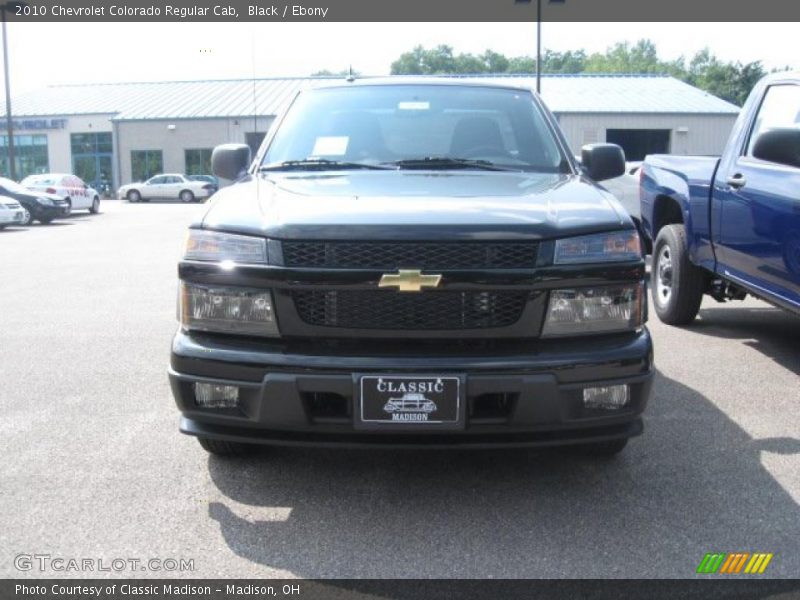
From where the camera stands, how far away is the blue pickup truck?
4652mm

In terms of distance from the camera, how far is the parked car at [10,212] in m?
20.9

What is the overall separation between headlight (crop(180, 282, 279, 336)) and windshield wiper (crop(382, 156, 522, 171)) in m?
1.29

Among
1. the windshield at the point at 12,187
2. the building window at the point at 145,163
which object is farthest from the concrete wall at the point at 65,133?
the windshield at the point at 12,187

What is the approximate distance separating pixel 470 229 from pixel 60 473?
2185 millimetres

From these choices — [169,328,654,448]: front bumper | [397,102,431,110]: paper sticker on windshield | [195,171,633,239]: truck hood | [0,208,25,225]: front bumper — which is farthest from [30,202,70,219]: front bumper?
[169,328,654,448]: front bumper

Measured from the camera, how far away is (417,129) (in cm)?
443

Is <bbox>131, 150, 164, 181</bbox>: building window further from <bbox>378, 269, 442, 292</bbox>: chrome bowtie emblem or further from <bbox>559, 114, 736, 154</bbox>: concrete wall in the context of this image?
<bbox>378, 269, 442, 292</bbox>: chrome bowtie emblem

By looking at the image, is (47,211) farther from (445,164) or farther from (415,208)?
(415,208)

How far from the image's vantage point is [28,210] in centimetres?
2294

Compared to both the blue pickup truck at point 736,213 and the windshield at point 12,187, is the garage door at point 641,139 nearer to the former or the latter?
the windshield at point 12,187

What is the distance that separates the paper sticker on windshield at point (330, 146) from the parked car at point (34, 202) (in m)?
20.6

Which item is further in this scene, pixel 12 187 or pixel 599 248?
pixel 12 187

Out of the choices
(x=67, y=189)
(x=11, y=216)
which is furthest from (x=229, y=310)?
(x=67, y=189)

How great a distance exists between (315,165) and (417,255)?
1315mm
